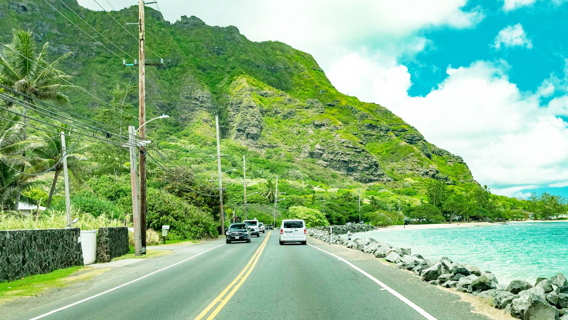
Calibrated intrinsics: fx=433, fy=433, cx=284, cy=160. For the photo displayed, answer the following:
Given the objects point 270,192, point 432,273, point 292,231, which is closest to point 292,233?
point 292,231

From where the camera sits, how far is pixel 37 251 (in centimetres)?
1688

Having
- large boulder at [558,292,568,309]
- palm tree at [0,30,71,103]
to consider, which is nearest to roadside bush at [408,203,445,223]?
palm tree at [0,30,71,103]

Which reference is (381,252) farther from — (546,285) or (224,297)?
(224,297)

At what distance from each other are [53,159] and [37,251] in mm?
29537

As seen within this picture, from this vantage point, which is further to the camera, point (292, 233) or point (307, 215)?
point (307, 215)

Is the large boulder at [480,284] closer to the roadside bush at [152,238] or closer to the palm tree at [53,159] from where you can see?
the roadside bush at [152,238]

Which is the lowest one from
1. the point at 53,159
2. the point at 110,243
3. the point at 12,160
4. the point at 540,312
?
the point at 540,312

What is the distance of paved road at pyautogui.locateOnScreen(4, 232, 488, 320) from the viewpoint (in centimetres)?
858

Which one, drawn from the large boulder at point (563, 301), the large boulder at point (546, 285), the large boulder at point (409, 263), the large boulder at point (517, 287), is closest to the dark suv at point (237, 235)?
the large boulder at point (409, 263)

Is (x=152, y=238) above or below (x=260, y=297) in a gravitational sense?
above

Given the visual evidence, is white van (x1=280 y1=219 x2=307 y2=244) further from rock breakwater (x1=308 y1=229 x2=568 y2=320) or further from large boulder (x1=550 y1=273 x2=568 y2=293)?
large boulder (x1=550 y1=273 x2=568 y2=293)

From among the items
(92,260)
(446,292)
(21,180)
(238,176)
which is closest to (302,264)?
(446,292)

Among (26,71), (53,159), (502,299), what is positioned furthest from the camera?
(53,159)

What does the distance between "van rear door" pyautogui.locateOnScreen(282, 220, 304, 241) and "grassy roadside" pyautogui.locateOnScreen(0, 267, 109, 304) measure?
659 inches
